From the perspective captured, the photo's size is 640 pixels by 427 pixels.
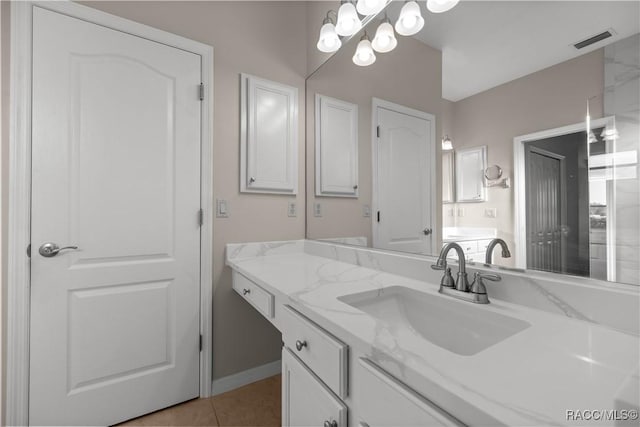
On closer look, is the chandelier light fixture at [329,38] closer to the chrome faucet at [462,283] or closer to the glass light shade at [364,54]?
the glass light shade at [364,54]

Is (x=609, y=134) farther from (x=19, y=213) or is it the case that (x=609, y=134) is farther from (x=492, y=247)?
(x=19, y=213)

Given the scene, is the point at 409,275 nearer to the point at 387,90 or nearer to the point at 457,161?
the point at 457,161

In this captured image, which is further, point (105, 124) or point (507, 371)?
point (105, 124)

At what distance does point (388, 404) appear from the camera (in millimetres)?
559

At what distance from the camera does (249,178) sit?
69.4 inches

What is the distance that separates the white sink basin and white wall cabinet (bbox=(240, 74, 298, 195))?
1.10 metres

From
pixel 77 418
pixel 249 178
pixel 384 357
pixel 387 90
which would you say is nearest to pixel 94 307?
pixel 77 418

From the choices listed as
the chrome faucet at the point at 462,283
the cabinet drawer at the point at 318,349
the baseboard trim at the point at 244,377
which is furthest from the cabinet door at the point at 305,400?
the baseboard trim at the point at 244,377

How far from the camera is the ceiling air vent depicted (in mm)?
720

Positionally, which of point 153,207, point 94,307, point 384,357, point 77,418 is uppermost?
point 153,207

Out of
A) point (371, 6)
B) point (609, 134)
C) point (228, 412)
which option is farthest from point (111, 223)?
point (609, 134)

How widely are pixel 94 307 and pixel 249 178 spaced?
40.4 inches

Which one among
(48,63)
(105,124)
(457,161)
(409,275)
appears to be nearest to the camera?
(457,161)

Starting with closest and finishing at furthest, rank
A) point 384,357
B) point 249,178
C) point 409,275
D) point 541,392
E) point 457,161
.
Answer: point 541,392 < point 384,357 < point 457,161 < point 409,275 < point 249,178
